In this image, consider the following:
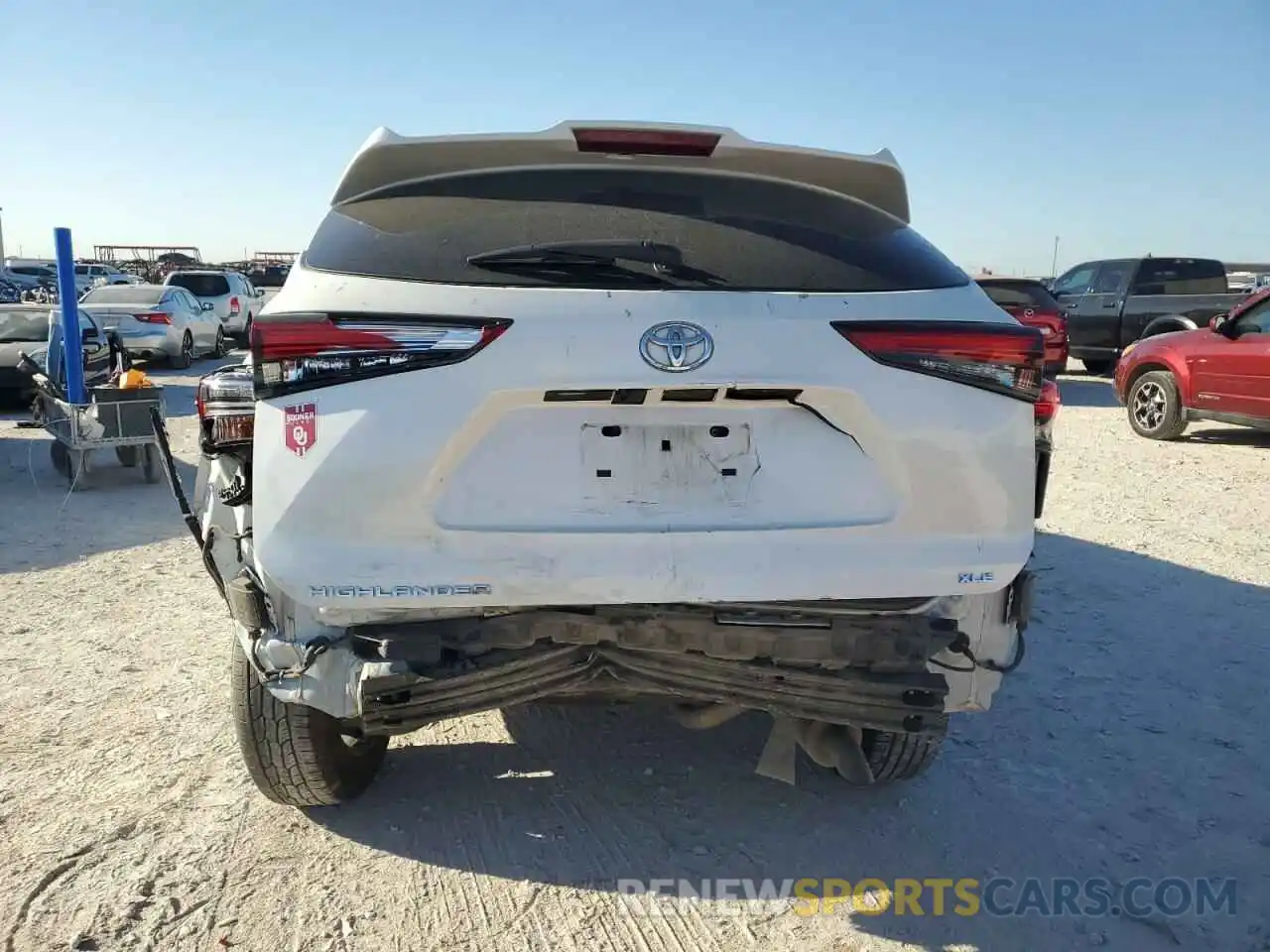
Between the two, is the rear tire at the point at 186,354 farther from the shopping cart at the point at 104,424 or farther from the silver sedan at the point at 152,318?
the shopping cart at the point at 104,424

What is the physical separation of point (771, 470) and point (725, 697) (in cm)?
60

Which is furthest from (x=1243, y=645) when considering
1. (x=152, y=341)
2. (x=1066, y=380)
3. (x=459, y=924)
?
(x=152, y=341)

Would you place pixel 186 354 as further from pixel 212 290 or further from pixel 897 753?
pixel 897 753

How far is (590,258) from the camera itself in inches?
91.8

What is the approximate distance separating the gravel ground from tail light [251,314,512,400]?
4.76 feet

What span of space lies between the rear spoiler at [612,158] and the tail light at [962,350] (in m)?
0.63

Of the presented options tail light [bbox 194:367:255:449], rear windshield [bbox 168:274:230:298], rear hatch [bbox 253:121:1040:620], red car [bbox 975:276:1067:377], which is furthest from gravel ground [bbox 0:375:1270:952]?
rear windshield [bbox 168:274:230:298]

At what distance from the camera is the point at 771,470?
2307mm

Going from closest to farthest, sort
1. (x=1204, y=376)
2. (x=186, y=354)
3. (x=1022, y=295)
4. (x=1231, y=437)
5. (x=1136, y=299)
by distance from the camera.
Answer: (x=1204, y=376) → (x=1231, y=437) → (x=1022, y=295) → (x=1136, y=299) → (x=186, y=354)

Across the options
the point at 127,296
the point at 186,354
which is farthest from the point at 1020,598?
the point at 127,296

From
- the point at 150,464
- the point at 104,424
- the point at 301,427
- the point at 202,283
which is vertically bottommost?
the point at 150,464

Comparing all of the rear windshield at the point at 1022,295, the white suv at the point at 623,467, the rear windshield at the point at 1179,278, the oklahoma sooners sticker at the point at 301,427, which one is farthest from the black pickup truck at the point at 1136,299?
the oklahoma sooners sticker at the point at 301,427

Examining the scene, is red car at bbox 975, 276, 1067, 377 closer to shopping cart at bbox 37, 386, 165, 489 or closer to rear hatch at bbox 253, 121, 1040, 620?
shopping cart at bbox 37, 386, 165, 489

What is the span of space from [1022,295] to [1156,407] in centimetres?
389
